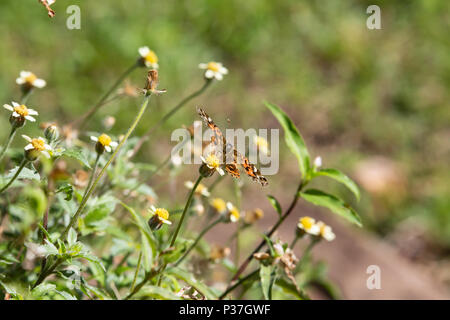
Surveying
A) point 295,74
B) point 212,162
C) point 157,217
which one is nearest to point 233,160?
point 212,162

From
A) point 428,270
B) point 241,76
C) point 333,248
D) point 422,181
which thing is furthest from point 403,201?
point 241,76

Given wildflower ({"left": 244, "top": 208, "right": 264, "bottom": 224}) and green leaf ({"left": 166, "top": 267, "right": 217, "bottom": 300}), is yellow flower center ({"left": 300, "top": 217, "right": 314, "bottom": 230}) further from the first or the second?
green leaf ({"left": 166, "top": 267, "right": 217, "bottom": 300})

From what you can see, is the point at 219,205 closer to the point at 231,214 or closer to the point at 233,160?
the point at 231,214

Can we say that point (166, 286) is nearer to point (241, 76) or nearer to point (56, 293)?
point (56, 293)

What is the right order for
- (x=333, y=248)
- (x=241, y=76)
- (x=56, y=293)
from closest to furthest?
(x=56, y=293) → (x=333, y=248) → (x=241, y=76)

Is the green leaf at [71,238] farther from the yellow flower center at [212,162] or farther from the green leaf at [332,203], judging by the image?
the green leaf at [332,203]
